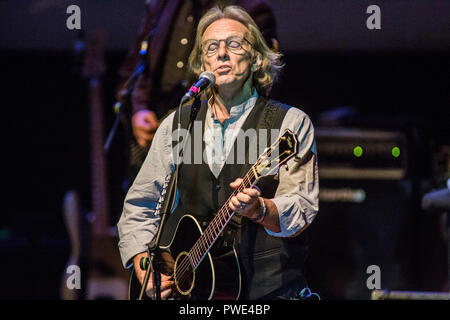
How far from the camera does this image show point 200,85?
218 cm

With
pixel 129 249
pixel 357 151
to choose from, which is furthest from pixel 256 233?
pixel 357 151

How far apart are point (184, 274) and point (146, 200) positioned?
0.39 m

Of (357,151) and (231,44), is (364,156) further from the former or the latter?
(231,44)

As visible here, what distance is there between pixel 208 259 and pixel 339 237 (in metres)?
1.93

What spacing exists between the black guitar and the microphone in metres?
0.34

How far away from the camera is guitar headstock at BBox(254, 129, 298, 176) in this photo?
6.67 feet

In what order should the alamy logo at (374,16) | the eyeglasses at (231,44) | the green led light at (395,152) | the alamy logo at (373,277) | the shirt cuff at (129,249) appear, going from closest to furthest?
the eyeglasses at (231,44) → the shirt cuff at (129,249) → the alamy logo at (374,16) → the alamy logo at (373,277) → the green led light at (395,152)

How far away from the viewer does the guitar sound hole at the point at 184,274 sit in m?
2.28

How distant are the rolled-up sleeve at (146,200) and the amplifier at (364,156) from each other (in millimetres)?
1708

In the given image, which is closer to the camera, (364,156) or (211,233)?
(211,233)

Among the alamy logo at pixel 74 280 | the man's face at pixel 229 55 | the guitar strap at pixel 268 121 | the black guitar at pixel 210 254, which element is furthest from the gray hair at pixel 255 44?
the alamy logo at pixel 74 280

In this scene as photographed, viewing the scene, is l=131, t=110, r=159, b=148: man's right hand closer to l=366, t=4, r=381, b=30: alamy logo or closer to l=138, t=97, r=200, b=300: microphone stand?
l=138, t=97, r=200, b=300: microphone stand

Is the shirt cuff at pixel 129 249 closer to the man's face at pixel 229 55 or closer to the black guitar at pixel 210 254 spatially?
the black guitar at pixel 210 254
